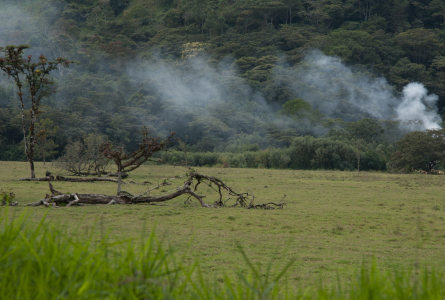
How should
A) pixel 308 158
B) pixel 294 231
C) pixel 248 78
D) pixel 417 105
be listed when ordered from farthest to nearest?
pixel 248 78
pixel 417 105
pixel 308 158
pixel 294 231

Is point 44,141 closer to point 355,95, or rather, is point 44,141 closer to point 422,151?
point 422,151

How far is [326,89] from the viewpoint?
2788 inches

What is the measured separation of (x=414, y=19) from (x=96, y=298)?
9865 centimetres

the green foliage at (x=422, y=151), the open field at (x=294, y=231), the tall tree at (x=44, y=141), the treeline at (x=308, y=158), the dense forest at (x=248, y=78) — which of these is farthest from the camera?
the dense forest at (x=248, y=78)

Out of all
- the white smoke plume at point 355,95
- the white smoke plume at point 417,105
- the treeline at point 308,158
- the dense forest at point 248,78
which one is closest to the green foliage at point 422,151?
the treeline at point 308,158

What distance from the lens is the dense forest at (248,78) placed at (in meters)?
48.5

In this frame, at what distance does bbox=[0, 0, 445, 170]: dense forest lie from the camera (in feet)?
159

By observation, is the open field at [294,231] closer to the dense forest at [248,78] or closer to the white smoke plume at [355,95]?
the dense forest at [248,78]

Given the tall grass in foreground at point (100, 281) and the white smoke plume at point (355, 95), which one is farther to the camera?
the white smoke plume at point (355, 95)

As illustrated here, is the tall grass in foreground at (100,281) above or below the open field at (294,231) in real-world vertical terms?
above

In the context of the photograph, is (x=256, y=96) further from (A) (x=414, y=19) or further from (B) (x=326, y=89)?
(A) (x=414, y=19)

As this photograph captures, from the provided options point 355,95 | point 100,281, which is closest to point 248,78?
point 355,95

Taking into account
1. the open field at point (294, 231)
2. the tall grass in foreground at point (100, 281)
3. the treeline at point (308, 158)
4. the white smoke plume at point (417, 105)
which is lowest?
the open field at point (294, 231)

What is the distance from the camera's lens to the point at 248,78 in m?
71.7
